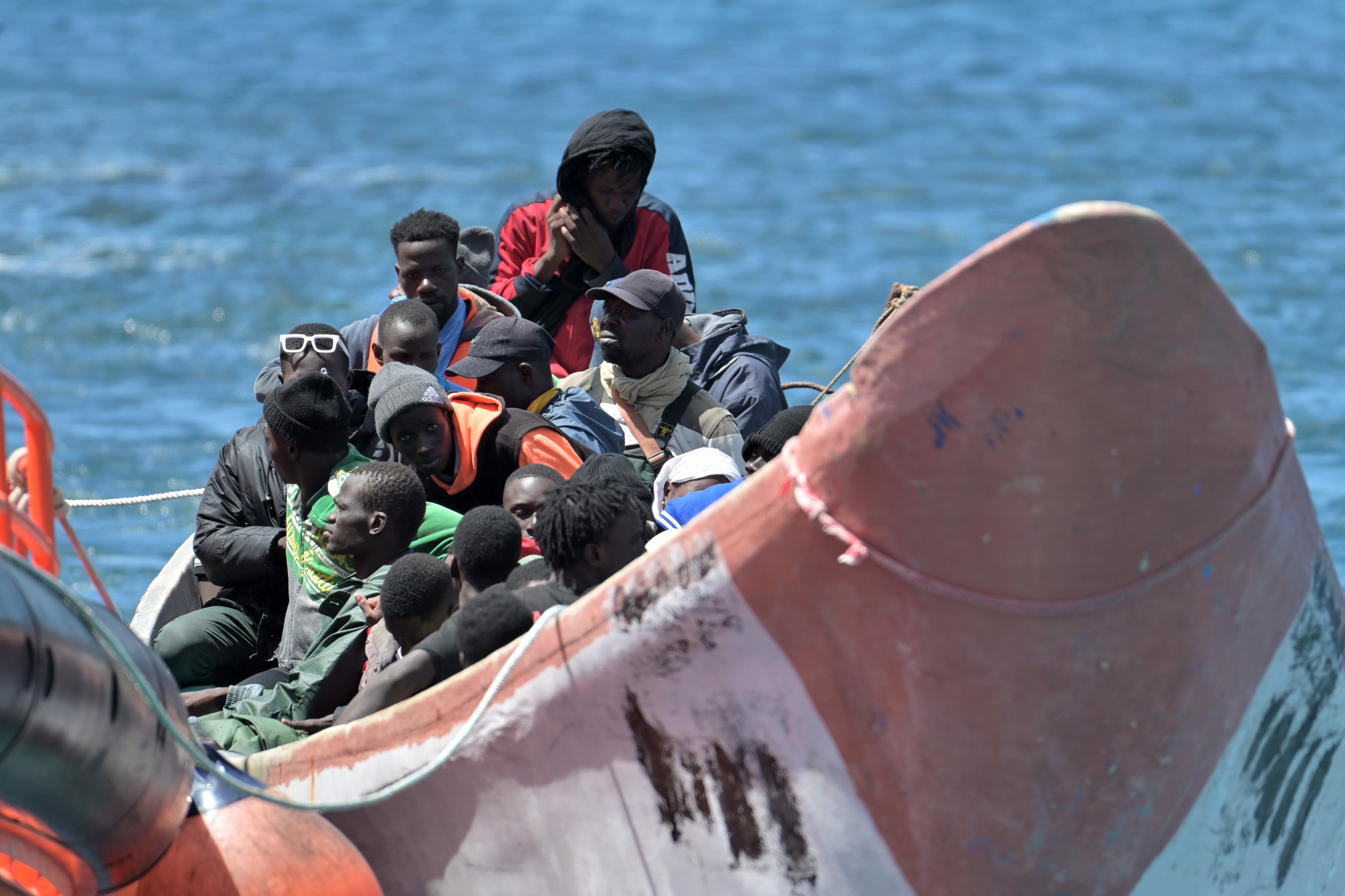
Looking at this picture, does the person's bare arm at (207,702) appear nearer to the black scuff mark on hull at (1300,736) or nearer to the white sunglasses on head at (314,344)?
the white sunglasses on head at (314,344)

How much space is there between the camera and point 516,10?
31.5 metres

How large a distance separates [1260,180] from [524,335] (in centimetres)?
1719

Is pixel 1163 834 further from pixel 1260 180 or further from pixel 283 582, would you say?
pixel 1260 180

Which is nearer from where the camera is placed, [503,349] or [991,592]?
[991,592]

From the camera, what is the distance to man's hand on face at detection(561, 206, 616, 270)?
6.24 meters

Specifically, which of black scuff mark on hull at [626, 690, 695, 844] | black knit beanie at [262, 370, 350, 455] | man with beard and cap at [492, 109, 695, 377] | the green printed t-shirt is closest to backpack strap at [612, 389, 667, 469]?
man with beard and cap at [492, 109, 695, 377]

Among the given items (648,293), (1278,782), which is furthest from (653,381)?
(1278,782)

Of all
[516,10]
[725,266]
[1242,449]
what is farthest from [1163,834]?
[516,10]

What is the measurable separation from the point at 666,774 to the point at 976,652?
0.76 metres

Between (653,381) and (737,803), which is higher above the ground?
(737,803)

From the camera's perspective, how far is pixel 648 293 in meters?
5.40

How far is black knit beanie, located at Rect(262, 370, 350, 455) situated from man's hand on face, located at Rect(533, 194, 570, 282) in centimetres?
178

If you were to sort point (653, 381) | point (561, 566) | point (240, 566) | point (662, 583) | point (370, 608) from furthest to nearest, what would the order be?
point (653, 381)
point (240, 566)
point (370, 608)
point (561, 566)
point (662, 583)

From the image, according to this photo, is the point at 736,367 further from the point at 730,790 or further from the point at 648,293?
the point at 730,790
